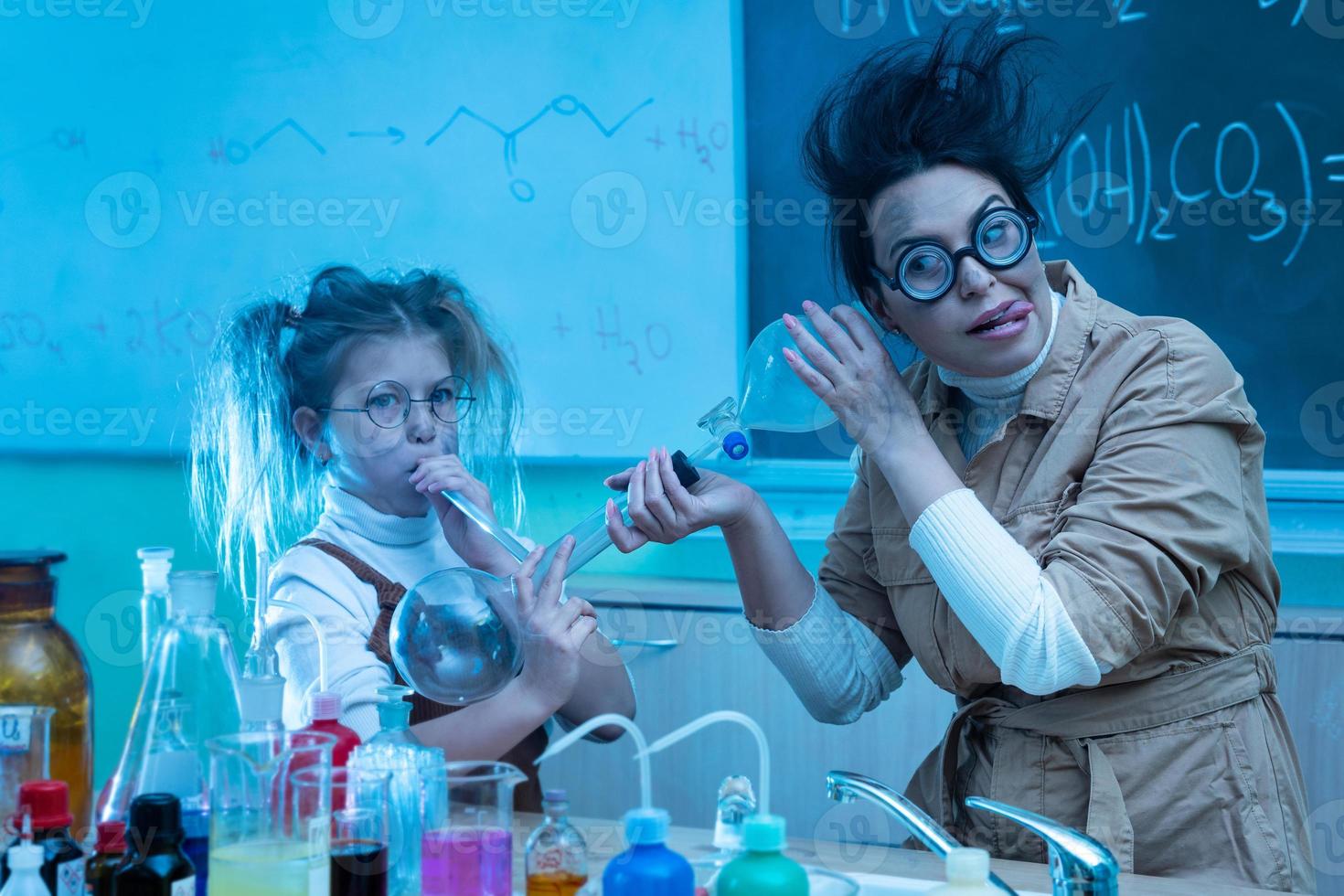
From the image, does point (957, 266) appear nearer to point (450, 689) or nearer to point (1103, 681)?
point (1103, 681)

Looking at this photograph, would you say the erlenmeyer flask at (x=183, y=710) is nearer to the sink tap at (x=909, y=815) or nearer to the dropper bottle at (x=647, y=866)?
the dropper bottle at (x=647, y=866)

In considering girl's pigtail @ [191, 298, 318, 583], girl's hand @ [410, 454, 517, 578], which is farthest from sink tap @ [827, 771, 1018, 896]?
girl's pigtail @ [191, 298, 318, 583]

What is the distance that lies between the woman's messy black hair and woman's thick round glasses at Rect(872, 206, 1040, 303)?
88 millimetres

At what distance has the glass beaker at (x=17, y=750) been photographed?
0.98m

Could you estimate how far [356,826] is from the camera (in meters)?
0.85

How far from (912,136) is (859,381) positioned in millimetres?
266

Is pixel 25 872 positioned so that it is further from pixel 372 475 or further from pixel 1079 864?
pixel 372 475

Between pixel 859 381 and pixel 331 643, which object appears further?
pixel 331 643

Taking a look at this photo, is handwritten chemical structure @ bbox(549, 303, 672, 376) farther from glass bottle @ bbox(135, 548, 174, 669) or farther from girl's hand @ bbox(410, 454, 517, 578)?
glass bottle @ bbox(135, 548, 174, 669)

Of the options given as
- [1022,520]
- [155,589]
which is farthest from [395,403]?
[1022,520]

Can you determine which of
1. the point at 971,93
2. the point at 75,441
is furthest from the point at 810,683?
the point at 75,441

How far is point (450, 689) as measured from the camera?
1.14 meters

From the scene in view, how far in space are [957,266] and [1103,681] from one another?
1.42 ft

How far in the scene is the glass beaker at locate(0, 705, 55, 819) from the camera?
0.98 meters
